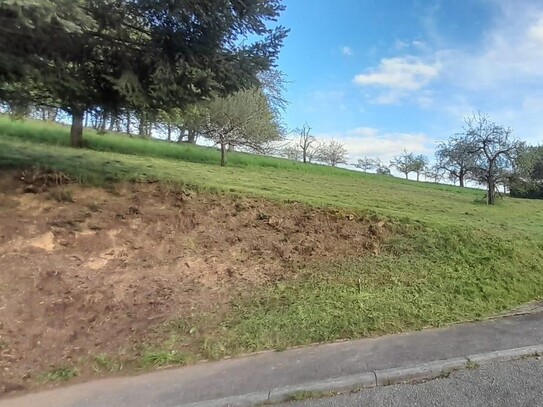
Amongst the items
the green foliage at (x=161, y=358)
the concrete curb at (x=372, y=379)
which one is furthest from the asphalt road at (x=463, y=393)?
the green foliage at (x=161, y=358)

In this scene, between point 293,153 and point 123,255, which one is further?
point 293,153

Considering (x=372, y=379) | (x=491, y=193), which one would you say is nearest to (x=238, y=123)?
(x=491, y=193)

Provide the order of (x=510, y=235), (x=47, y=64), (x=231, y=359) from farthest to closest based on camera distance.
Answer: (x=510, y=235) < (x=47, y=64) < (x=231, y=359)

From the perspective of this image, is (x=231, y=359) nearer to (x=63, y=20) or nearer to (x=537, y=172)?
(x=63, y=20)

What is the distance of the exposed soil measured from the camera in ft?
12.9

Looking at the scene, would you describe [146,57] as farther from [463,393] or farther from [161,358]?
[463,393]

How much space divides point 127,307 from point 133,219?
6.14ft

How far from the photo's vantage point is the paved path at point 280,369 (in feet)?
10.2

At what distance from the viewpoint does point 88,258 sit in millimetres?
5027

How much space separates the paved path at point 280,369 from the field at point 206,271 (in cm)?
20

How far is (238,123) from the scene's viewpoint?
1631 cm

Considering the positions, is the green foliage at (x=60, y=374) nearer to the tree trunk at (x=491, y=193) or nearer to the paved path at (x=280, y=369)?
the paved path at (x=280, y=369)

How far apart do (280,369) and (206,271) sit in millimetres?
2125

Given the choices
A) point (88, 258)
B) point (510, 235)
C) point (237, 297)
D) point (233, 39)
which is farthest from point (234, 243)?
point (510, 235)
